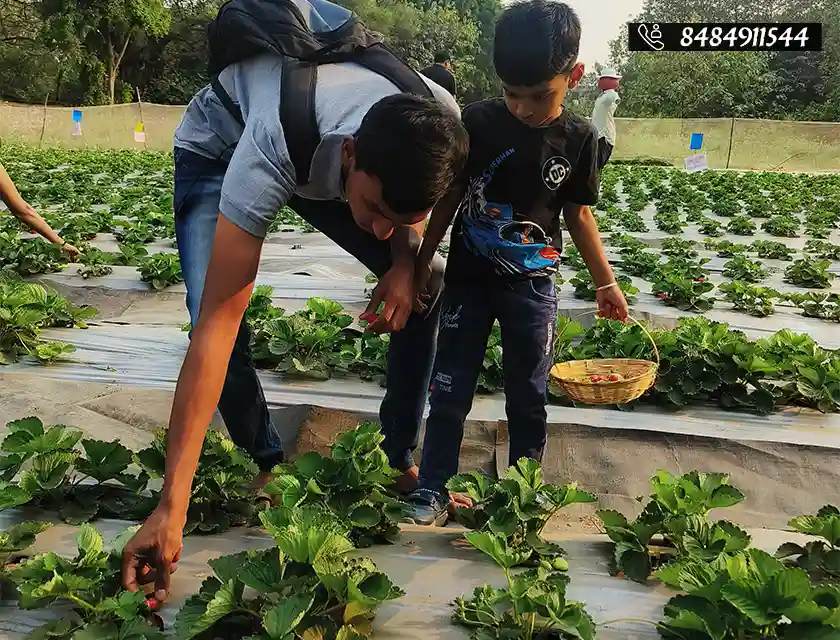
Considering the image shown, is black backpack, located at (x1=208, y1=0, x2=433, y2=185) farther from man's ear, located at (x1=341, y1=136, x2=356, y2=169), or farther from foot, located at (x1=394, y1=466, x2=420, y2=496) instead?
foot, located at (x1=394, y1=466, x2=420, y2=496)

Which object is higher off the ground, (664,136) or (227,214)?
(664,136)

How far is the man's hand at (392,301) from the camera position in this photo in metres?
2.23

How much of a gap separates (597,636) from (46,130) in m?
26.5

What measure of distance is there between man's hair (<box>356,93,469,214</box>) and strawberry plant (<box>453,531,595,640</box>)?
76 centimetres

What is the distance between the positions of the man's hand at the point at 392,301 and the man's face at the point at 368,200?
0.41 m

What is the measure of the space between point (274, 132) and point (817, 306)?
4.22 metres

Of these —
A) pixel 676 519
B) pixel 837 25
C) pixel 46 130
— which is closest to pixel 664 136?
pixel 46 130

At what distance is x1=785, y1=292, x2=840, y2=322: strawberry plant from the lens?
4.93 m

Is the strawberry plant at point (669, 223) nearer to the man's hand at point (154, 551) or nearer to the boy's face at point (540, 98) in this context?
the boy's face at point (540, 98)

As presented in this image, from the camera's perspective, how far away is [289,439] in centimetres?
323

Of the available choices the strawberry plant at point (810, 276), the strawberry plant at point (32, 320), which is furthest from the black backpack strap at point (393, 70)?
the strawberry plant at point (810, 276)

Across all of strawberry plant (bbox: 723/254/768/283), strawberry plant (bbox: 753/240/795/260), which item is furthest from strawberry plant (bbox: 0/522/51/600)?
strawberry plant (bbox: 753/240/795/260)

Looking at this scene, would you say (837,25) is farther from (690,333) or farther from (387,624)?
(387,624)

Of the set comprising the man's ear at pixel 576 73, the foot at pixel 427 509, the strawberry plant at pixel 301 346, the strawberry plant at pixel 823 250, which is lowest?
the foot at pixel 427 509
